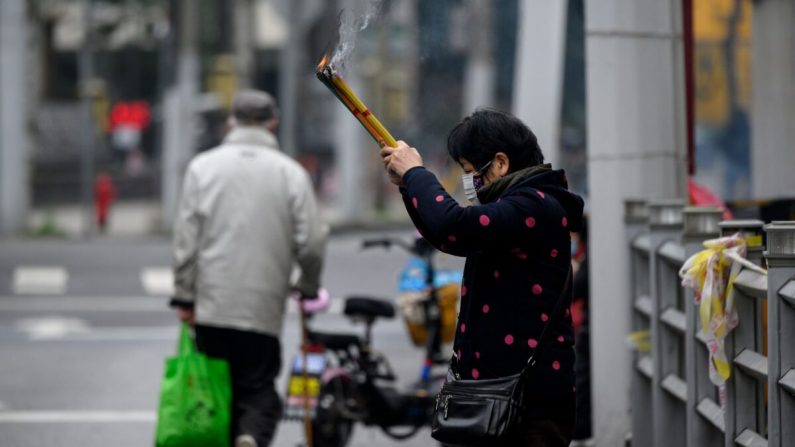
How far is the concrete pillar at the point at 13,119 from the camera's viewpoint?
98.7 ft

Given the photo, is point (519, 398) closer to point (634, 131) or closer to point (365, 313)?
point (634, 131)

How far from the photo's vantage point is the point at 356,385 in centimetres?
925

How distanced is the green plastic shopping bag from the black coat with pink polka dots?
321 cm

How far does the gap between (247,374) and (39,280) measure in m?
13.6

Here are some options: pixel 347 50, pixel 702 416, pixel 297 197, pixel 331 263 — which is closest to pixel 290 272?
pixel 297 197

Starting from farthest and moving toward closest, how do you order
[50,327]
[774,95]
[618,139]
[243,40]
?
1. [243,40]
2. [50,327]
3. [774,95]
4. [618,139]

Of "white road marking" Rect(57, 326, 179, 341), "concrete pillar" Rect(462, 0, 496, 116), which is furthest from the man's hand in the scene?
"concrete pillar" Rect(462, 0, 496, 116)

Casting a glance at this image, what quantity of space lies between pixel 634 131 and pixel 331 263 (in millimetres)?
15441

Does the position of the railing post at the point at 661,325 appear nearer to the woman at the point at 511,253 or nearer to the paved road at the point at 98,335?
the woman at the point at 511,253

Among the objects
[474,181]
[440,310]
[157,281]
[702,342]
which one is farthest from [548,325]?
[157,281]

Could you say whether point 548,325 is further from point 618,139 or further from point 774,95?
point 774,95

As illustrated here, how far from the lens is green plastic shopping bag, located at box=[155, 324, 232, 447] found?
7.98 m

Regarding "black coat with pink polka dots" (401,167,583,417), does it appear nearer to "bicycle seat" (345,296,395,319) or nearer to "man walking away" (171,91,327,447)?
"man walking away" (171,91,327,447)

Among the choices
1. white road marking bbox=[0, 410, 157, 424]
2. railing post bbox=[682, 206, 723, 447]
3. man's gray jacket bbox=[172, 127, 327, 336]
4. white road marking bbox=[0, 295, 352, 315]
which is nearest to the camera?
railing post bbox=[682, 206, 723, 447]
